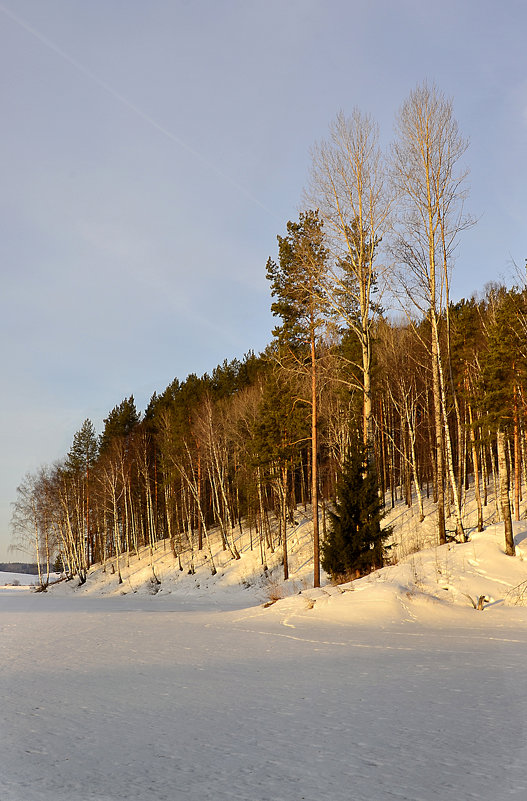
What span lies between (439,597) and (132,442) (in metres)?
42.7

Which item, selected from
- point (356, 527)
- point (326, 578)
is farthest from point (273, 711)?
point (326, 578)

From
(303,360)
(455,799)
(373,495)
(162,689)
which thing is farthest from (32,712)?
(303,360)

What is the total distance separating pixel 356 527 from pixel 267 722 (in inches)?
538

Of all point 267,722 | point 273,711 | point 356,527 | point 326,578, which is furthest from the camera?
point 326,578

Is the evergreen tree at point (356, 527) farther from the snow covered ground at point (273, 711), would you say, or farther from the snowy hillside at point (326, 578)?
the snow covered ground at point (273, 711)

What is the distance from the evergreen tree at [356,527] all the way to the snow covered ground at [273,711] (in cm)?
548

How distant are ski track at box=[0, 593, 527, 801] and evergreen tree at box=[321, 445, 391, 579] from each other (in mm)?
8361

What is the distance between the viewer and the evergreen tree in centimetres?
1714

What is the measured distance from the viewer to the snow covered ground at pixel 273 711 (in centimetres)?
311

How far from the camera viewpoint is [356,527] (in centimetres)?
1759

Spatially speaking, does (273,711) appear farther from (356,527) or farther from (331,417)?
(331,417)

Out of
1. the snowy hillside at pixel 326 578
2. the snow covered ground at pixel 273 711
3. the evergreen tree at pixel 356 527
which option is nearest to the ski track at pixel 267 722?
the snow covered ground at pixel 273 711

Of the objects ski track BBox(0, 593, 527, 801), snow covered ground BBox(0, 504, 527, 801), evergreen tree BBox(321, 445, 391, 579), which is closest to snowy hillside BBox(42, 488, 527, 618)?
evergreen tree BBox(321, 445, 391, 579)

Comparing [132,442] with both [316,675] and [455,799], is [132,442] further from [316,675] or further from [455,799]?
[455,799]
